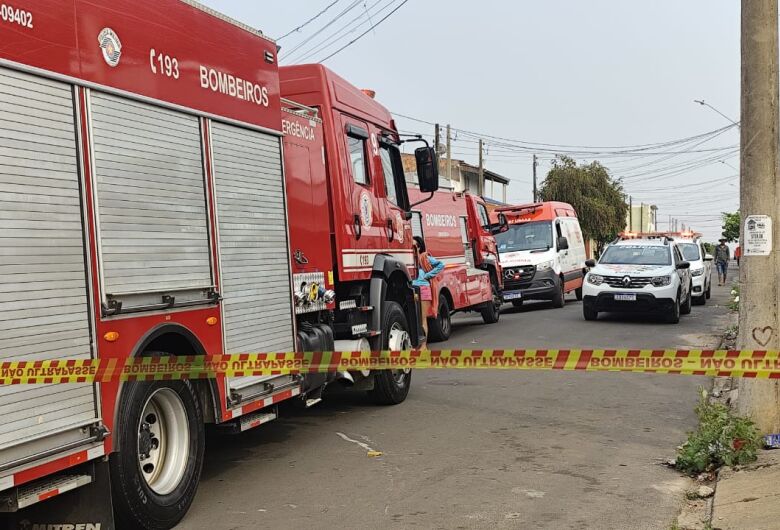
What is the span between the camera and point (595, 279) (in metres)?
16.9

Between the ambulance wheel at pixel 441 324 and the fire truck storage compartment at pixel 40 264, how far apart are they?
413 inches

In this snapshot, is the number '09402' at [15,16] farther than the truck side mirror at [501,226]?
No

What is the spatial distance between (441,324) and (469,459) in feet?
26.8

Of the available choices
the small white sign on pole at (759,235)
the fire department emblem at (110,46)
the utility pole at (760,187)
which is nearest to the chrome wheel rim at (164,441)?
the fire department emblem at (110,46)

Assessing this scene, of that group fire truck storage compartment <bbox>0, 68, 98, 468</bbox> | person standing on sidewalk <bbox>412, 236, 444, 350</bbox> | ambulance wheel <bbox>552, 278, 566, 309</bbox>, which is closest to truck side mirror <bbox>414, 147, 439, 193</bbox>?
person standing on sidewalk <bbox>412, 236, 444, 350</bbox>

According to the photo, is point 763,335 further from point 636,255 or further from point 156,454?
point 636,255

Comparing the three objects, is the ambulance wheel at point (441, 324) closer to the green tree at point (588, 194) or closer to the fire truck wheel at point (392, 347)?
the fire truck wheel at point (392, 347)

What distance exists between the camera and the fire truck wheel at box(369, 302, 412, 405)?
830 centimetres

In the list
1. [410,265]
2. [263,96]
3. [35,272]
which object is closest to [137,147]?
[35,272]

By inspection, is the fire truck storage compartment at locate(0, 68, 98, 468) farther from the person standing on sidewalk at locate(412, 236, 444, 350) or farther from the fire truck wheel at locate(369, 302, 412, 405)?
the person standing on sidewalk at locate(412, 236, 444, 350)

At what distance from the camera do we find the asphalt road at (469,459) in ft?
16.8

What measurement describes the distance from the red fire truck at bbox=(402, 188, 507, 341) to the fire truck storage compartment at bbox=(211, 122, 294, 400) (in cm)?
660

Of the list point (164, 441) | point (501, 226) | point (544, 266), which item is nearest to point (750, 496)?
point (164, 441)

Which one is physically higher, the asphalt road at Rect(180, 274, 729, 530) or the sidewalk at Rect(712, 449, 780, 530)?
the sidewalk at Rect(712, 449, 780, 530)
